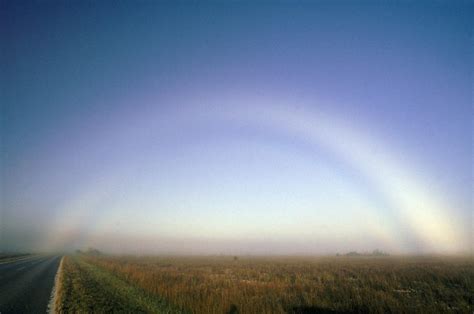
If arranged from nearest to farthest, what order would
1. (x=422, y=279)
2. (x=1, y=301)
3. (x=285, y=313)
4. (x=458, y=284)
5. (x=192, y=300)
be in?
(x=285, y=313) < (x=1, y=301) < (x=192, y=300) < (x=458, y=284) < (x=422, y=279)

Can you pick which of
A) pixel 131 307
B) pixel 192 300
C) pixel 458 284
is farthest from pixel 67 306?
pixel 458 284

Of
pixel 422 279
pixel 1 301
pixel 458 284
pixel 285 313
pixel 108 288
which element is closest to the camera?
pixel 285 313

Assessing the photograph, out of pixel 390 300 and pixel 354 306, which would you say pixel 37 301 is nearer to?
pixel 354 306

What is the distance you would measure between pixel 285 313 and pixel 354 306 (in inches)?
146

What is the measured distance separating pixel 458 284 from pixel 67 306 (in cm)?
2432

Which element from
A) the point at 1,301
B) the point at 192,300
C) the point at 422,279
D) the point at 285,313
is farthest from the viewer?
the point at 422,279

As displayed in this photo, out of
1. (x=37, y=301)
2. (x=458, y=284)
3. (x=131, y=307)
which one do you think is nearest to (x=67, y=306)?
(x=37, y=301)

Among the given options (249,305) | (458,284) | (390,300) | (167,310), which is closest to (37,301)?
(167,310)

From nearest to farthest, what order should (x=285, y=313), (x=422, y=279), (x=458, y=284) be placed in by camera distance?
(x=285, y=313), (x=458, y=284), (x=422, y=279)

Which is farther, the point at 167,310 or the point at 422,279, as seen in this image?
the point at 422,279

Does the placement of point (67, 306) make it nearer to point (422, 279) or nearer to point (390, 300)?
point (390, 300)

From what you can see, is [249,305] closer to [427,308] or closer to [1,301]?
[427,308]

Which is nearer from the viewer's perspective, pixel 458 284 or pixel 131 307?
pixel 131 307

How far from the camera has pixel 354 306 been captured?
40.7 feet
